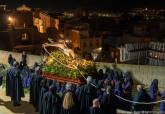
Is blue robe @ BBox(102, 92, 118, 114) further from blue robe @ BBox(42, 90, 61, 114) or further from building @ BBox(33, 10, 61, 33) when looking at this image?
building @ BBox(33, 10, 61, 33)

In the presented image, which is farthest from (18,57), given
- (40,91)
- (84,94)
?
(84,94)

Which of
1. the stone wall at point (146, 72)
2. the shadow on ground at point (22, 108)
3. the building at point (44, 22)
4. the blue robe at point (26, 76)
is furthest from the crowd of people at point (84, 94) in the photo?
the building at point (44, 22)

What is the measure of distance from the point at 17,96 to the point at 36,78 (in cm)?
129

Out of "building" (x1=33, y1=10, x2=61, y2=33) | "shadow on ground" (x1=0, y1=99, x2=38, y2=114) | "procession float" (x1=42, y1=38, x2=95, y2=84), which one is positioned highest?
"building" (x1=33, y1=10, x2=61, y2=33)

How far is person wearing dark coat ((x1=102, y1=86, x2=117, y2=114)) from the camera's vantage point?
13.5 m

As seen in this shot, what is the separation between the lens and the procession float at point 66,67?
15383mm

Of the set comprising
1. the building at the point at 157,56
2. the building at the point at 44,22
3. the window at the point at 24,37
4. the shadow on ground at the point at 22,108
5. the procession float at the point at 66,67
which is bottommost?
the shadow on ground at the point at 22,108

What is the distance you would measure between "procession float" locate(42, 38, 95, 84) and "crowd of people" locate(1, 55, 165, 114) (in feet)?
1.13

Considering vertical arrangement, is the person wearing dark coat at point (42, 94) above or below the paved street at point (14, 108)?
above

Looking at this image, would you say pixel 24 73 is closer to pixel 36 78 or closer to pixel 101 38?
pixel 36 78

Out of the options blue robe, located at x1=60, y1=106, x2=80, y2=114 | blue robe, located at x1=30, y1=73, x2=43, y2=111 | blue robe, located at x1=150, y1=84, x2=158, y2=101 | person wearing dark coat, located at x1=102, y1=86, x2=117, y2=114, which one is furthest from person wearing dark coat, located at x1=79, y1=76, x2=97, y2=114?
blue robe, located at x1=150, y1=84, x2=158, y2=101

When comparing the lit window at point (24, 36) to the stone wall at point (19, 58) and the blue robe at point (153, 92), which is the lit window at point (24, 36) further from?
the blue robe at point (153, 92)

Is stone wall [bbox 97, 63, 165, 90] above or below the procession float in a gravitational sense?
below

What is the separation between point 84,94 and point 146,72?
17.0ft
